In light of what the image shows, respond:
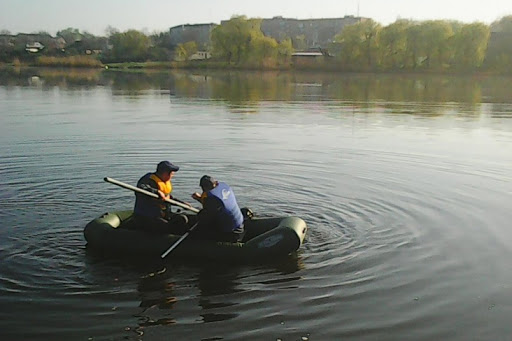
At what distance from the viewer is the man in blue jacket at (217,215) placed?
9.52 meters

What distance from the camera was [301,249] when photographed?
33.0ft

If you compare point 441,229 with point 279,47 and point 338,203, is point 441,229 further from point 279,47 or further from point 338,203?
point 279,47

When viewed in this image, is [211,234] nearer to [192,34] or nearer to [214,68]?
[214,68]

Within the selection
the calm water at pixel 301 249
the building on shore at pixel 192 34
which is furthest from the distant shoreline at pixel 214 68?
the calm water at pixel 301 249

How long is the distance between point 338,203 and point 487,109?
25285 mm

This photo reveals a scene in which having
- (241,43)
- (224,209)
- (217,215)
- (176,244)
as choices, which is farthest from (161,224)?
(241,43)

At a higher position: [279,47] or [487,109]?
[279,47]

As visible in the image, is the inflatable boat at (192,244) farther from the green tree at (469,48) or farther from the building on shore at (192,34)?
the building on shore at (192,34)

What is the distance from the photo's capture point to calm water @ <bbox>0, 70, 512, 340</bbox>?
7551 mm

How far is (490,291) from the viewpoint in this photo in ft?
28.5

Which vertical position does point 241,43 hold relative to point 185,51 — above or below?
Result: above

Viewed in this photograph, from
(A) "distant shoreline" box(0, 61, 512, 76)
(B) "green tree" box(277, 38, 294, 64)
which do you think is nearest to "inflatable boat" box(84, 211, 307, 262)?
(A) "distant shoreline" box(0, 61, 512, 76)

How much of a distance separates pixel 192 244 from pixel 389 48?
8485cm

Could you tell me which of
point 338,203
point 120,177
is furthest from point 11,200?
point 338,203
